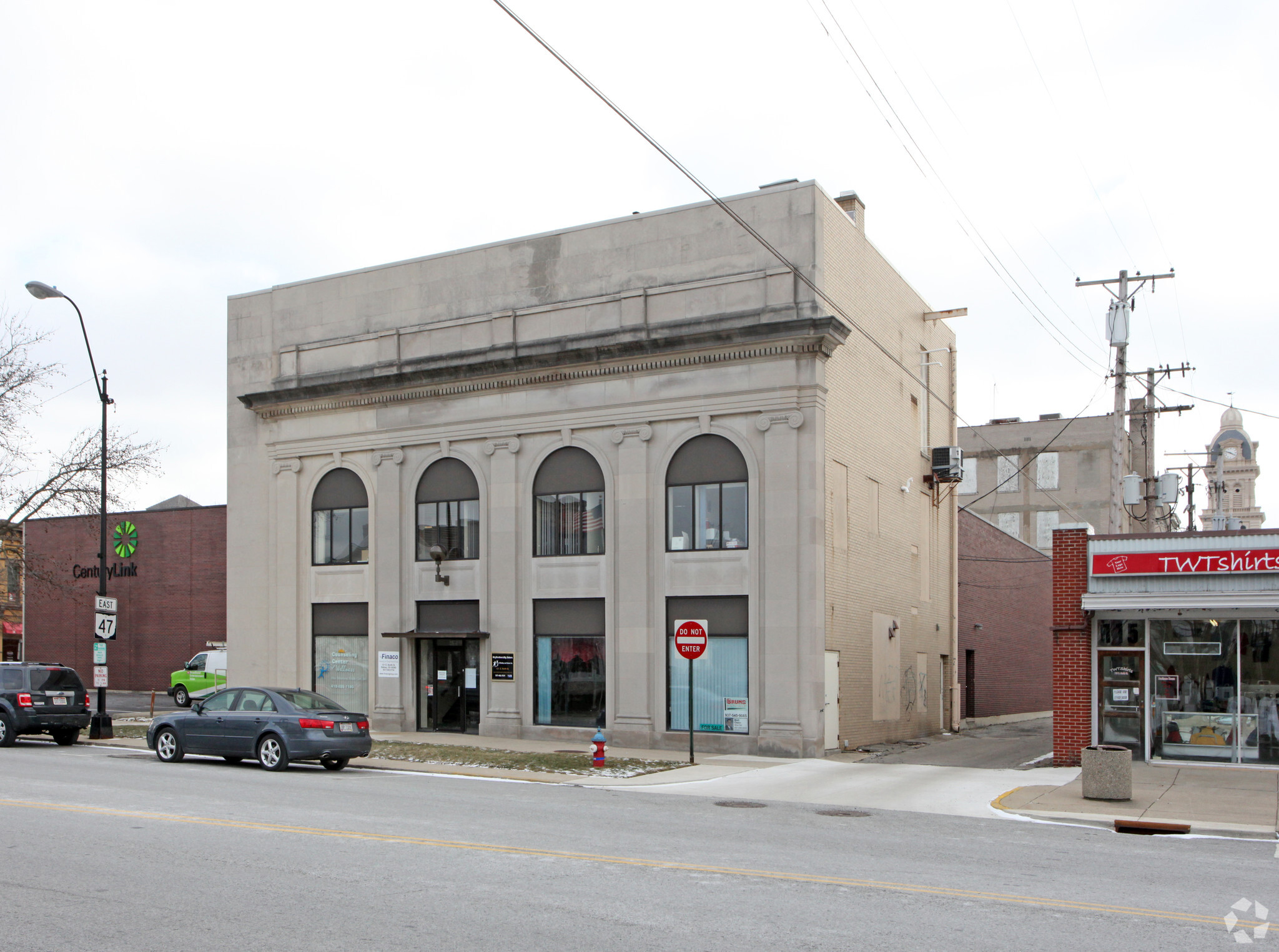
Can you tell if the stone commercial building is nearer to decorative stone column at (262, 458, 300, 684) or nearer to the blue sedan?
decorative stone column at (262, 458, 300, 684)

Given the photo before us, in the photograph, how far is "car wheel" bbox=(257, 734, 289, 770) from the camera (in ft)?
63.5

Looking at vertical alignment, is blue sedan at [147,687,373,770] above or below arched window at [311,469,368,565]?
below

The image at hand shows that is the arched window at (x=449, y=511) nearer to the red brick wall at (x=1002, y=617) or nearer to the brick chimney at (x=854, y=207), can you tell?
the brick chimney at (x=854, y=207)

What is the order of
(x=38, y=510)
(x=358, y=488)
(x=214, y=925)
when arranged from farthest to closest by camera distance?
(x=38, y=510) → (x=358, y=488) → (x=214, y=925)

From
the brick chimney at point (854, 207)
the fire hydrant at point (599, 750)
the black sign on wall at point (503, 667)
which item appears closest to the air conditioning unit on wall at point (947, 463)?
the brick chimney at point (854, 207)

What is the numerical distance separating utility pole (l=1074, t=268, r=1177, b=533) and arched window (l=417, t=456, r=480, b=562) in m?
14.5

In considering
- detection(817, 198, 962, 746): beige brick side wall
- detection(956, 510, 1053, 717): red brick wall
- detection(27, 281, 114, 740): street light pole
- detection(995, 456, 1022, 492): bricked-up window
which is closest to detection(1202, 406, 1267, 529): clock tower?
detection(995, 456, 1022, 492): bricked-up window

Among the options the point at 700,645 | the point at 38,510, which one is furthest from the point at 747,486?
the point at 38,510

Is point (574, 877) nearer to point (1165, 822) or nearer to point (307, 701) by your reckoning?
point (1165, 822)

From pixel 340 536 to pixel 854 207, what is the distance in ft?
51.3

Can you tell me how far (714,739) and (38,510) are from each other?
2102cm

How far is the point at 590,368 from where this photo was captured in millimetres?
26609

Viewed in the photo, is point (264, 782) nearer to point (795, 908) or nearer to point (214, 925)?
point (214, 925)

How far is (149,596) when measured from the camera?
47.5m
